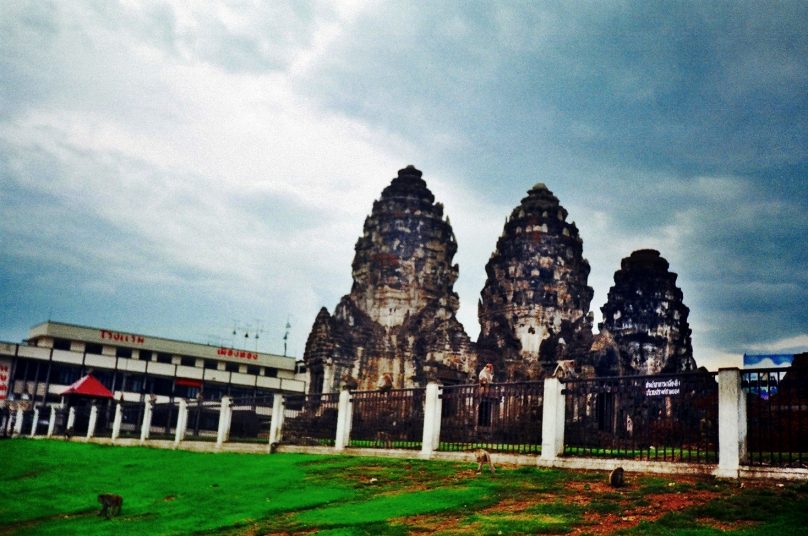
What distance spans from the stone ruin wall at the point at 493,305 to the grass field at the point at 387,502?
80.0ft

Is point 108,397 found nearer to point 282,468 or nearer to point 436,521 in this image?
point 282,468

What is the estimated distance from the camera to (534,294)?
47094mm

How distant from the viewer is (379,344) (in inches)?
1781

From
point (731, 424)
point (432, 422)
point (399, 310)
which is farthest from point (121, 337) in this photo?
point (731, 424)

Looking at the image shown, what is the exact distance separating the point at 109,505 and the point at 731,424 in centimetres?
1125

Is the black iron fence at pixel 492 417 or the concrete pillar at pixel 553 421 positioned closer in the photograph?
the concrete pillar at pixel 553 421

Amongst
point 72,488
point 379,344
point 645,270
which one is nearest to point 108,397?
point 379,344

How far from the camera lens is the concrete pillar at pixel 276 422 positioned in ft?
79.4

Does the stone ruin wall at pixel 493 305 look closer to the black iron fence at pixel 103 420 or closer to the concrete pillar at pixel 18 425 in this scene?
the black iron fence at pixel 103 420

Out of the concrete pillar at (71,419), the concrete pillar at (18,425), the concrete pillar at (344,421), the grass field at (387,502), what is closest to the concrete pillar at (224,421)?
the concrete pillar at (344,421)

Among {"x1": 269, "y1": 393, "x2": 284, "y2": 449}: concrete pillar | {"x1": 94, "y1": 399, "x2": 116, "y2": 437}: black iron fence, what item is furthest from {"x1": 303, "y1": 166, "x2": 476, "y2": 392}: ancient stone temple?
{"x1": 269, "y1": 393, "x2": 284, "y2": 449}: concrete pillar

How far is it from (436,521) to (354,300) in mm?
38186

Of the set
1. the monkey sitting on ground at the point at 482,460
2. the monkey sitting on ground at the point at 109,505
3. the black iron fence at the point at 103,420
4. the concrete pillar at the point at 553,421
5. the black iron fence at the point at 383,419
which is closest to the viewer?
the monkey sitting on ground at the point at 109,505

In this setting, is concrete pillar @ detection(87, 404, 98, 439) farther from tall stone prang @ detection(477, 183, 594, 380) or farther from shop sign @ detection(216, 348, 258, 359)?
shop sign @ detection(216, 348, 258, 359)
